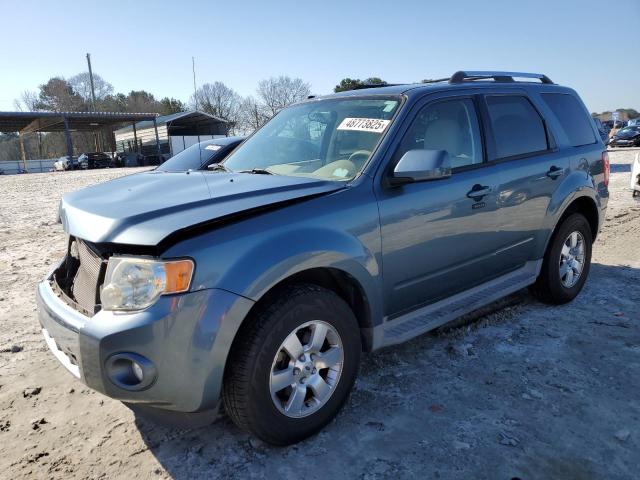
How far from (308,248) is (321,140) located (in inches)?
49.5

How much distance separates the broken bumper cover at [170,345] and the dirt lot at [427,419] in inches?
20.9

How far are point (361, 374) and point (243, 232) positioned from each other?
154cm

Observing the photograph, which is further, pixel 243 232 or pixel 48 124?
pixel 48 124

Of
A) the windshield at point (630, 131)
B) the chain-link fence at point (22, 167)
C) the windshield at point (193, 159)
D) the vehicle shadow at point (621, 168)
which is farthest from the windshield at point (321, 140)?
the chain-link fence at point (22, 167)

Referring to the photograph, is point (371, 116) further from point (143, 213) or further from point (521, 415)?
point (521, 415)

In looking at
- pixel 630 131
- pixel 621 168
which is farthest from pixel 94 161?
pixel 630 131

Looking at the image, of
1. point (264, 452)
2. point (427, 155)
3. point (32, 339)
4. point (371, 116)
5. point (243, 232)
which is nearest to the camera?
point (243, 232)

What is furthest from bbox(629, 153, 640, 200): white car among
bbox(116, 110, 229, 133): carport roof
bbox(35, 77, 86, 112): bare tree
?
bbox(35, 77, 86, 112): bare tree

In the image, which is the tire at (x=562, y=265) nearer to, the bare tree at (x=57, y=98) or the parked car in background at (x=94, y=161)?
the parked car in background at (x=94, y=161)

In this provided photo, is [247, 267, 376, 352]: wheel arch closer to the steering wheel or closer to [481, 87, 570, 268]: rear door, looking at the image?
the steering wheel

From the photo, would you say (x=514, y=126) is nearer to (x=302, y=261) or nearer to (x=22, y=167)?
(x=302, y=261)

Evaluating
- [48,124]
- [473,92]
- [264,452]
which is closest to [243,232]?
[264,452]

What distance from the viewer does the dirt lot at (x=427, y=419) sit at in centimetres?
249

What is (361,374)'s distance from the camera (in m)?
3.39
